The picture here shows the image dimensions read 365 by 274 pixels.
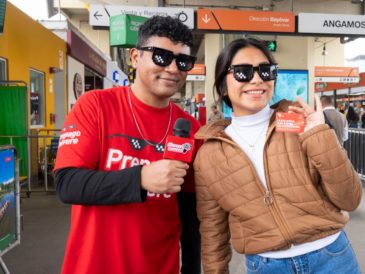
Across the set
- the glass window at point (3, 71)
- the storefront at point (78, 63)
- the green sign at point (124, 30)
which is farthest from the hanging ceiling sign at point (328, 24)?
the storefront at point (78, 63)

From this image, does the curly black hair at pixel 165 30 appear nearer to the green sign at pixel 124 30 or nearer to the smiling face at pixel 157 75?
the smiling face at pixel 157 75

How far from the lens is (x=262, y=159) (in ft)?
5.01

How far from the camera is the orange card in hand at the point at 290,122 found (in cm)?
132

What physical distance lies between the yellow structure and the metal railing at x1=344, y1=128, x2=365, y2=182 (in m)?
6.61

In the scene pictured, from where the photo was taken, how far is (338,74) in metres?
22.9

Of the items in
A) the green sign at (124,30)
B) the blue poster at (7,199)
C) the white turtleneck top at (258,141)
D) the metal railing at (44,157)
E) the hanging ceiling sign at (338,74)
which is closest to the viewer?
the white turtleneck top at (258,141)

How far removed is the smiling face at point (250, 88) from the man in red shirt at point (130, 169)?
200 millimetres

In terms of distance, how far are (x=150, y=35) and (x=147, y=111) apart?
304mm

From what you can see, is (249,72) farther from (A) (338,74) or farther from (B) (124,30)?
(A) (338,74)

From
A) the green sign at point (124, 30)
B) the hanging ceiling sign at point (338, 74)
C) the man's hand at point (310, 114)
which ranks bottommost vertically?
the man's hand at point (310, 114)

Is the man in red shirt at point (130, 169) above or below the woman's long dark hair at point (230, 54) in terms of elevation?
below

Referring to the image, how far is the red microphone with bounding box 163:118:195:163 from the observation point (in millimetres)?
1287

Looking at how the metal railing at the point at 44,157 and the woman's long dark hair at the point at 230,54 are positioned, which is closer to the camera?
the woman's long dark hair at the point at 230,54

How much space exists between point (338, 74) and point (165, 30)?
23498mm
